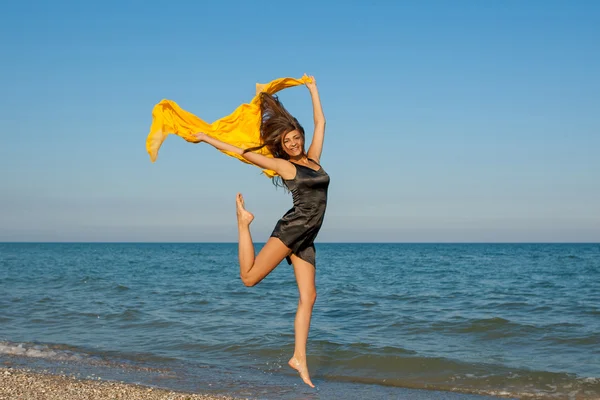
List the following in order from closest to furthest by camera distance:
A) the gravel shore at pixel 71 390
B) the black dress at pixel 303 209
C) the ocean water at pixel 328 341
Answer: the black dress at pixel 303 209 < the gravel shore at pixel 71 390 < the ocean water at pixel 328 341

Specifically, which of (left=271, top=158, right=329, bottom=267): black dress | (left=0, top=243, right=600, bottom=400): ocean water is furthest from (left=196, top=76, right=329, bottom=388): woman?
(left=0, top=243, right=600, bottom=400): ocean water

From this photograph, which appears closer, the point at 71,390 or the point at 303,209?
the point at 303,209

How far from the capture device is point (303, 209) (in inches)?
240

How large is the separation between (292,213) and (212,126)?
1426 mm

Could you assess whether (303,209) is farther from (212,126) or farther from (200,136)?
(212,126)

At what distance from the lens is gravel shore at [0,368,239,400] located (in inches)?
294

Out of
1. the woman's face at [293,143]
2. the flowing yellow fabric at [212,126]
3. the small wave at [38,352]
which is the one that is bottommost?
the small wave at [38,352]

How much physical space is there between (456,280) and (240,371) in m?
18.3

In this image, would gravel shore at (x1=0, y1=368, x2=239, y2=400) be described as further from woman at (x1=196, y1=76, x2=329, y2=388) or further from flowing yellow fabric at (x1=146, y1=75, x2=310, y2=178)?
flowing yellow fabric at (x1=146, y1=75, x2=310, y2=178)

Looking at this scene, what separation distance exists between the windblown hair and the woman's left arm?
24 cm

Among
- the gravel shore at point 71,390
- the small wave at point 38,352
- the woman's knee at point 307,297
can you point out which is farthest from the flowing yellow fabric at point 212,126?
the small wave at point 38,352

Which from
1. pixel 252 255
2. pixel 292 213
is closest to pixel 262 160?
pixel 292 213

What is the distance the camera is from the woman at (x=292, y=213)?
20.0 ft

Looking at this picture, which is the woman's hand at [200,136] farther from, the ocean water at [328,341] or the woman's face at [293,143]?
the ocean water at [328,341]
